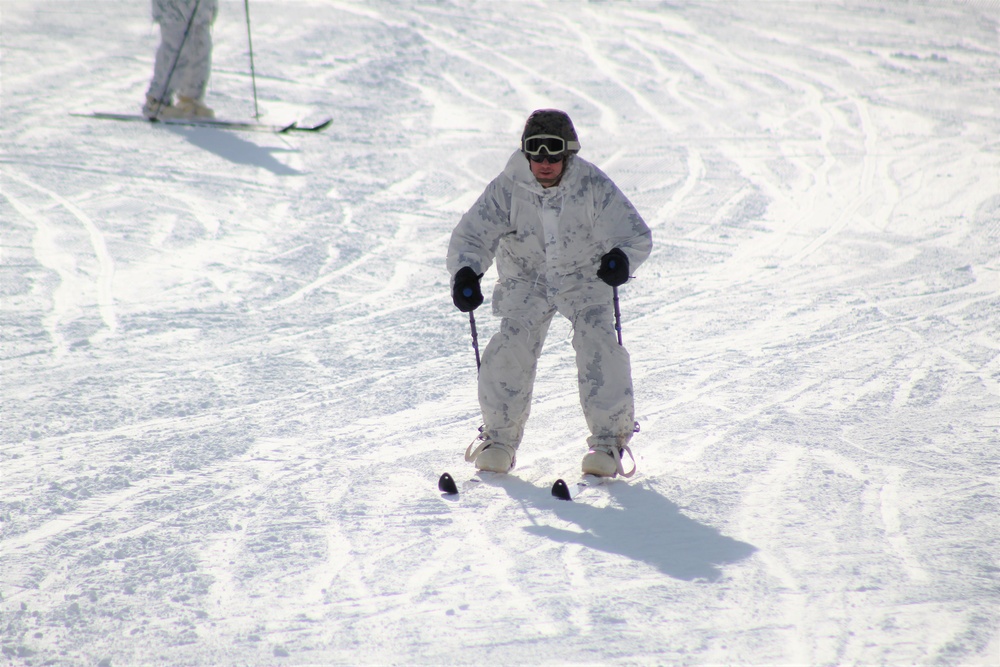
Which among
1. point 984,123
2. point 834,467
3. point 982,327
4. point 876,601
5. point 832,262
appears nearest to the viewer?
point 876,601

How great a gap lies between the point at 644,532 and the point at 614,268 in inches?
35.3

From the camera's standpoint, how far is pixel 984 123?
1008cm

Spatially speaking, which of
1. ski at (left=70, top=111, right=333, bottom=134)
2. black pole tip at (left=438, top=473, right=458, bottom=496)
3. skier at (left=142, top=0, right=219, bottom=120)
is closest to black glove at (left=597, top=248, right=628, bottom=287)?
black pole tip at (left=438, top=473, right=458, bottom=496)

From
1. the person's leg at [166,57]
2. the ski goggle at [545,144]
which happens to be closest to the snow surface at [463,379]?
the person's leg at [166,57]

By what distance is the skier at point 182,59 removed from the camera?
9.30m

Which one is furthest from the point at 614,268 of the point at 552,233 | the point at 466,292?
the point at 466,292

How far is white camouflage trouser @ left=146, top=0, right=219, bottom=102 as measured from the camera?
9297mm

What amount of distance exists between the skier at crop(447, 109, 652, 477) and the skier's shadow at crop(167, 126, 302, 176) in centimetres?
512

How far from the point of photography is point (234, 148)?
29.7ft

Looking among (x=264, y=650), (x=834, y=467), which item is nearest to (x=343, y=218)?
(x=834, y=467)

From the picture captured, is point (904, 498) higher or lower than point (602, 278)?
lower

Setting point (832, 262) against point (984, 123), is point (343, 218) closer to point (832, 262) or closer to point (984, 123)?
point (832, 262)

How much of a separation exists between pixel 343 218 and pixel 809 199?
367cm

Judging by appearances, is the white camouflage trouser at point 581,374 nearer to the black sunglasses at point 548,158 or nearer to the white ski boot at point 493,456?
the white ski boot at point 493,456
